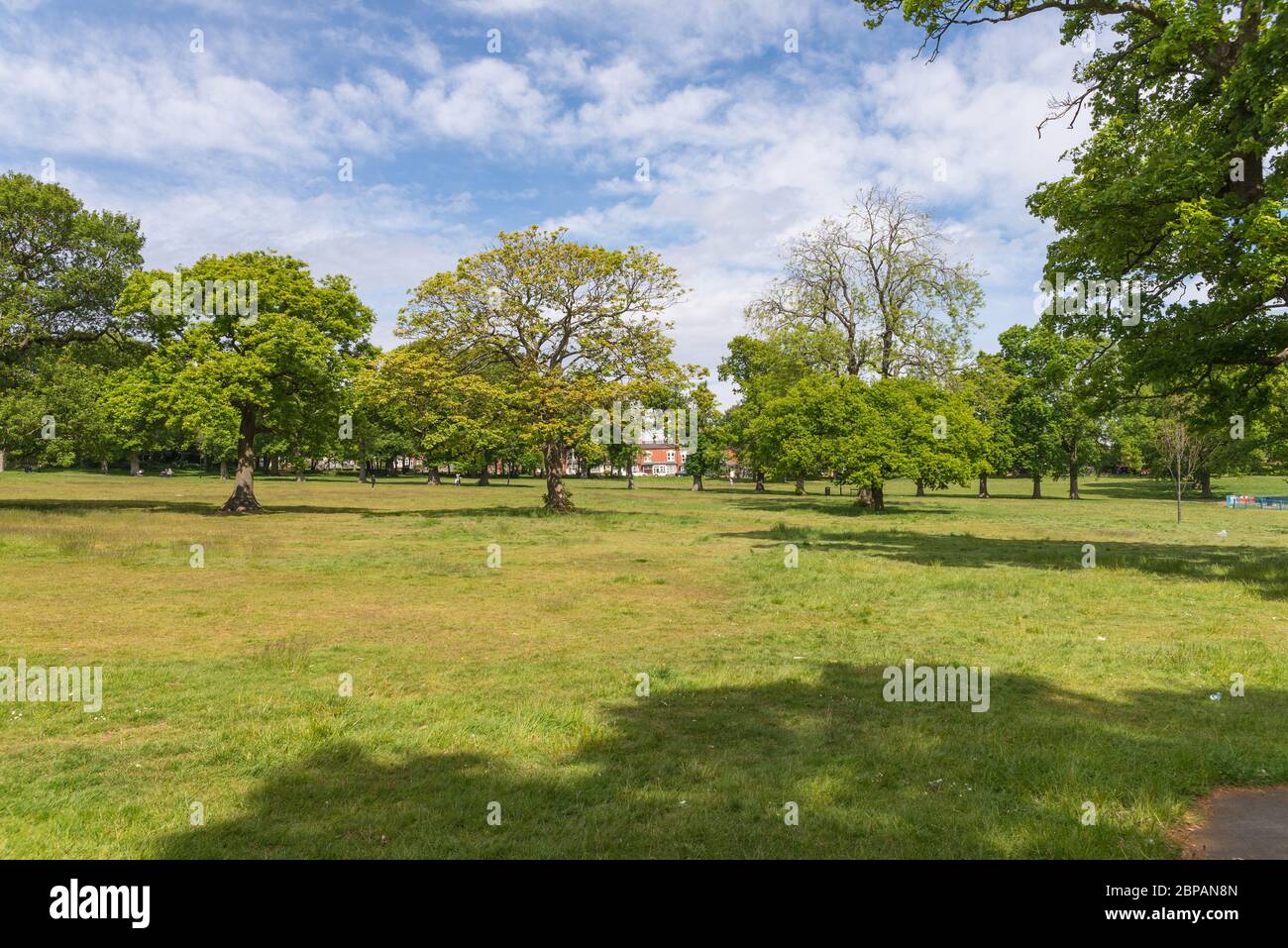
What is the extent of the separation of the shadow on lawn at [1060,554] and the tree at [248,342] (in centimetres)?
2357

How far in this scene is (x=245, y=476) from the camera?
38.7 m

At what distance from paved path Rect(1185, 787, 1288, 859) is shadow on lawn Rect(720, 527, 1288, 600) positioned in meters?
12.2

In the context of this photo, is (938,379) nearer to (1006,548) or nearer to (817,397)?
(817,397)

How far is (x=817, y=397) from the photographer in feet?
152

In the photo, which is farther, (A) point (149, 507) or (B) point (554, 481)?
(B) point (554, 481)

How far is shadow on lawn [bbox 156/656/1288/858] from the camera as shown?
16.7ft

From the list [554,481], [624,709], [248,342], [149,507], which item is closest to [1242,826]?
[624,709]

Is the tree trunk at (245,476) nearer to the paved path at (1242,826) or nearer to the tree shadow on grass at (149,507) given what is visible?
the tree shadow on grass at (149,507)

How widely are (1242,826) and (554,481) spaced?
37.1 m

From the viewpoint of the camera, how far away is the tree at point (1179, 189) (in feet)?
49.2

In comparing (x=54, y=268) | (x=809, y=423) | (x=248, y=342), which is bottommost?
(x=809, y=423)

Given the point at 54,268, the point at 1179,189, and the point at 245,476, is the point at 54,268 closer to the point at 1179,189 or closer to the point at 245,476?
the point at 245,476
